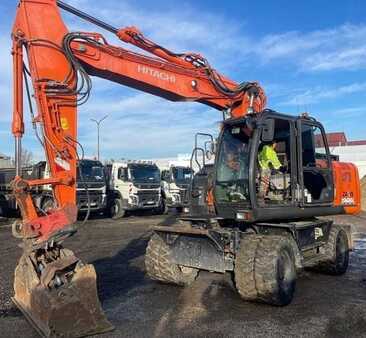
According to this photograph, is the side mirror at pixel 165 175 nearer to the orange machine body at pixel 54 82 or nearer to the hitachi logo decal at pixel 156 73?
the hitachi logo decal at pixel 156 73

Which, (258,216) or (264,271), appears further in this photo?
(258,216)

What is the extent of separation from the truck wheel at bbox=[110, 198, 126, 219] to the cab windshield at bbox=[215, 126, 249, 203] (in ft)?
47.6

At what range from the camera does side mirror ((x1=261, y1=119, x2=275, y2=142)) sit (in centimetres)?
737

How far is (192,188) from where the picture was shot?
856 cm

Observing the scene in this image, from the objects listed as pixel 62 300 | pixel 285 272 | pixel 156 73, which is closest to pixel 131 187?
pixel 156 73

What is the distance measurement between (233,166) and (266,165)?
52 cm

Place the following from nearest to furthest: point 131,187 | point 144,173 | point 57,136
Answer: point 57,136 → point 131,187 → point 144,173

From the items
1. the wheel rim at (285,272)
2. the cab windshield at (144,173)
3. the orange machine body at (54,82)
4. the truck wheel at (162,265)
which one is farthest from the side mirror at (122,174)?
the wheel rim at (285,272)

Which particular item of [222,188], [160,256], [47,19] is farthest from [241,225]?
[47,19]

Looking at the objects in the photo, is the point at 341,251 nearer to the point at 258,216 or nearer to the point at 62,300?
the point at 258,216

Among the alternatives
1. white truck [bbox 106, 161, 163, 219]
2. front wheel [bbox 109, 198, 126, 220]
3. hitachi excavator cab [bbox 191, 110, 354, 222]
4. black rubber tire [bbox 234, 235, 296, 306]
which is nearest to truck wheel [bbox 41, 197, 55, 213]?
hitachi excavator cab [bbox 191, 110, 354, 222]

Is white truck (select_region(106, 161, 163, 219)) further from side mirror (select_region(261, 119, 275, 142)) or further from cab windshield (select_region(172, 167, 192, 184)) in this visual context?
side mirror (select_region(261, 119, 275, 142))

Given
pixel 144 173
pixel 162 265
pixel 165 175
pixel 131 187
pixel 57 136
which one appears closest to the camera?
pixel 57 136

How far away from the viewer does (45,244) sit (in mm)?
6020
